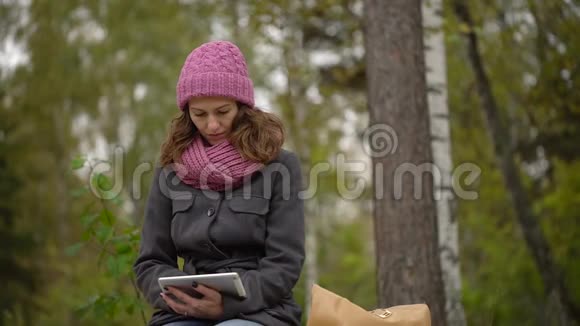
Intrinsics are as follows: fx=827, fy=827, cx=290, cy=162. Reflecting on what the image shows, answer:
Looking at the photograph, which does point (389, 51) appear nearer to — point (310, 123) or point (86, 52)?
point (310, 123)

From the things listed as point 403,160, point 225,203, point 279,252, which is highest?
A: point 403,160

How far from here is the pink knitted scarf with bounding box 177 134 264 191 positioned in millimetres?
3037

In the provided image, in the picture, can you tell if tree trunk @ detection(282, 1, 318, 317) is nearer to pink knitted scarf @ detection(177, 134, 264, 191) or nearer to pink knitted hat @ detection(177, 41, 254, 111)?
pink knitted hat @ detection(177, 41, 254, 111)

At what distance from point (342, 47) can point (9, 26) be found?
9.63 m

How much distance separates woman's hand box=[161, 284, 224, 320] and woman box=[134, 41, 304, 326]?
11mm

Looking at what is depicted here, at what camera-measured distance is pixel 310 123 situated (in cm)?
1448

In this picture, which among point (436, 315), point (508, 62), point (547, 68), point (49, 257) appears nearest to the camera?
point (436, 315)

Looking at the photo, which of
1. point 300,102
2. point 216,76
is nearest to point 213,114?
point 216,76

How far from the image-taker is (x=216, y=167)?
3.04m

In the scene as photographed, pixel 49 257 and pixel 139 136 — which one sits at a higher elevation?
pixel 139 136

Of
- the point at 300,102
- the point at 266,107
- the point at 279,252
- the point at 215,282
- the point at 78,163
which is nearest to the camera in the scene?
the point at 215,282

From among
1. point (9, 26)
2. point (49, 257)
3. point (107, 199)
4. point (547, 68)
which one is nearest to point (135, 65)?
point (9, 26)

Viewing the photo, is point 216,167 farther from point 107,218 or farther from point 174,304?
point 107,218

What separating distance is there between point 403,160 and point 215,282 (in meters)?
1.99
